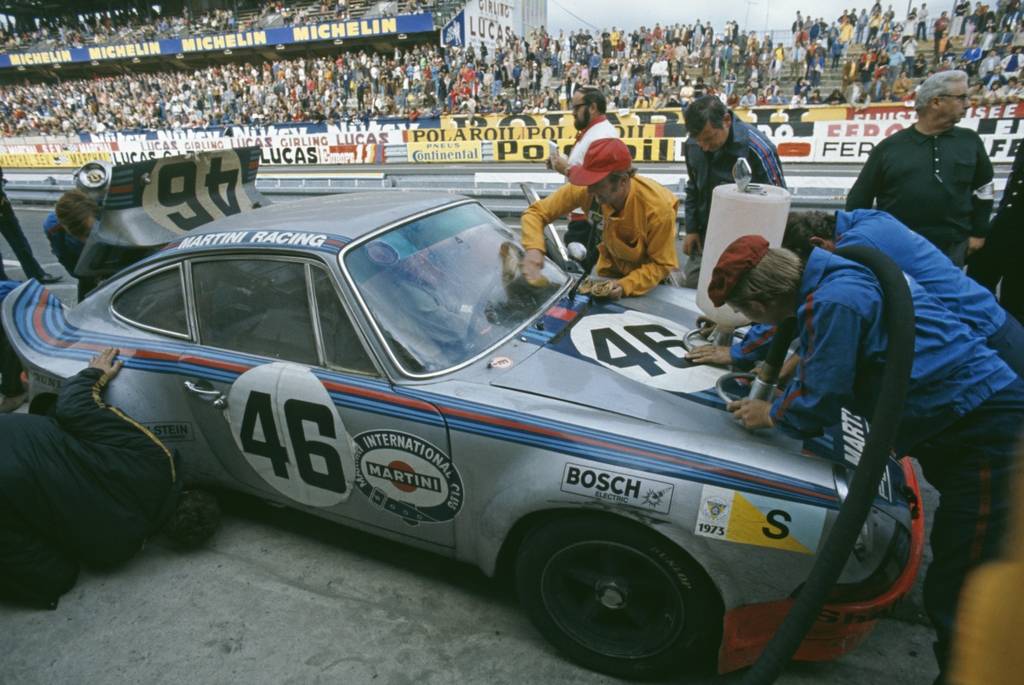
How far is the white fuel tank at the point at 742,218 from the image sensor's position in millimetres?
2463

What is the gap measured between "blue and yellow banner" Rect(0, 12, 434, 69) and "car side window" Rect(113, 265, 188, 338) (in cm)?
2880

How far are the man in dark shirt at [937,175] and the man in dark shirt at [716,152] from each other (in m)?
0.57

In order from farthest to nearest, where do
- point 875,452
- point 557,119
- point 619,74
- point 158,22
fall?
point 158,22, point 619,74, point 557,119, point 875,452

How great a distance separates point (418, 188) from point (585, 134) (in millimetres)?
6979

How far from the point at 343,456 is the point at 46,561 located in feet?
4.64

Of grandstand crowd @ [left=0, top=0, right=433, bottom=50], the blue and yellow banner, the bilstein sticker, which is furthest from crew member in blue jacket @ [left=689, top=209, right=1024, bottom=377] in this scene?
grandstand crowd @ [left=0, top=0, right=433, bottom=50]

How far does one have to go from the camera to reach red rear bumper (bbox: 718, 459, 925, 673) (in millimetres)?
1876

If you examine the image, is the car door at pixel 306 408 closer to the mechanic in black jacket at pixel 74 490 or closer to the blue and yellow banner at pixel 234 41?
the mechanic in black jacket at pixel 74 490

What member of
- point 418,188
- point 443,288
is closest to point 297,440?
point 443,288

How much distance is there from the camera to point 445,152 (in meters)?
18.3

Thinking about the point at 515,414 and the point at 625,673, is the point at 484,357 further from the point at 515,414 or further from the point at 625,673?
the point at 625,673

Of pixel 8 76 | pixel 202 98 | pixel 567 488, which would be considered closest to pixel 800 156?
pixel 567 488

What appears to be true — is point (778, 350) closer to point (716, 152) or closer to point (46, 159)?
point (716, 152)

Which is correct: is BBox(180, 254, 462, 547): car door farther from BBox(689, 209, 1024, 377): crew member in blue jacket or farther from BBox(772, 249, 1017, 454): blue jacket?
BBox(689, 209, 1024, 377): crew member in blue jacket
